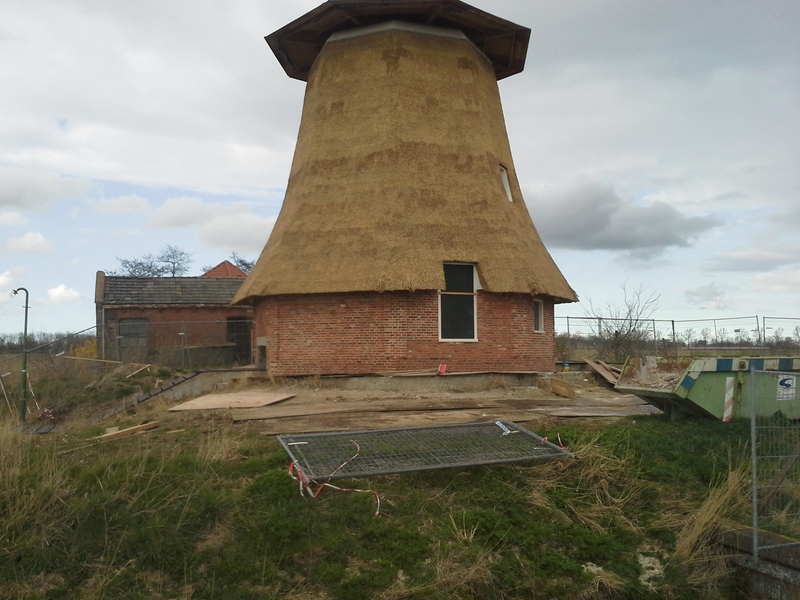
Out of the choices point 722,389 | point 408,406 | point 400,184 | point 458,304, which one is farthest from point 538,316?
point 722,389

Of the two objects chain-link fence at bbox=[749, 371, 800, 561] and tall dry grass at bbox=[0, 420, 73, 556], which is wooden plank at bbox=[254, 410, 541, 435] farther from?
chain-link fence at bbox=[749, 371, 800, 561]

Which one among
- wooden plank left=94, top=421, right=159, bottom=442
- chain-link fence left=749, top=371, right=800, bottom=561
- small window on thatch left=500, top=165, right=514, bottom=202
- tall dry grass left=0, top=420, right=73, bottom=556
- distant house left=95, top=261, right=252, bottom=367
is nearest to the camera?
tall dry grass left=0, top=420, right=73, bottom=556

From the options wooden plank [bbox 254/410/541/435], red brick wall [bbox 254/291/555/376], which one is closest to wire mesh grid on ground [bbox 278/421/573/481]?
wooden plank [bbox 254/410/541/435]

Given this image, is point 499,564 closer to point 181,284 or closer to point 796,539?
point 796,539

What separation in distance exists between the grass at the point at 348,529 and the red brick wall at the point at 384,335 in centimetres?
778

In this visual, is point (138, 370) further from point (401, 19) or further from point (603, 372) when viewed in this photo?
point (603, 372)

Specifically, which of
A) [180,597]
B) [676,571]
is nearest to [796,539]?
[676,571]

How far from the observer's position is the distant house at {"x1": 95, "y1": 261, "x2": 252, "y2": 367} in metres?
25.1

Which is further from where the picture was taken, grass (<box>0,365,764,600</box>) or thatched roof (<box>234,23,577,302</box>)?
thatched roof (<box>234,23,577,302</box>)

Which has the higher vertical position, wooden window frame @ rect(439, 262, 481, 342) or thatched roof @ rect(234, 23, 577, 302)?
thatched roof @ rect(234, 23, 577, 302)

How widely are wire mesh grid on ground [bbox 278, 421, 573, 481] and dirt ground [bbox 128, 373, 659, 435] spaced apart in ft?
3.30

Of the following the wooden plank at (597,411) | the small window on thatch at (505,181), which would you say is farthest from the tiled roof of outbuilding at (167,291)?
the wooden plank at (597,411)

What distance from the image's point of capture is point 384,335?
52.2 feet

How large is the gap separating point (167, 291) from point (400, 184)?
563 inches
